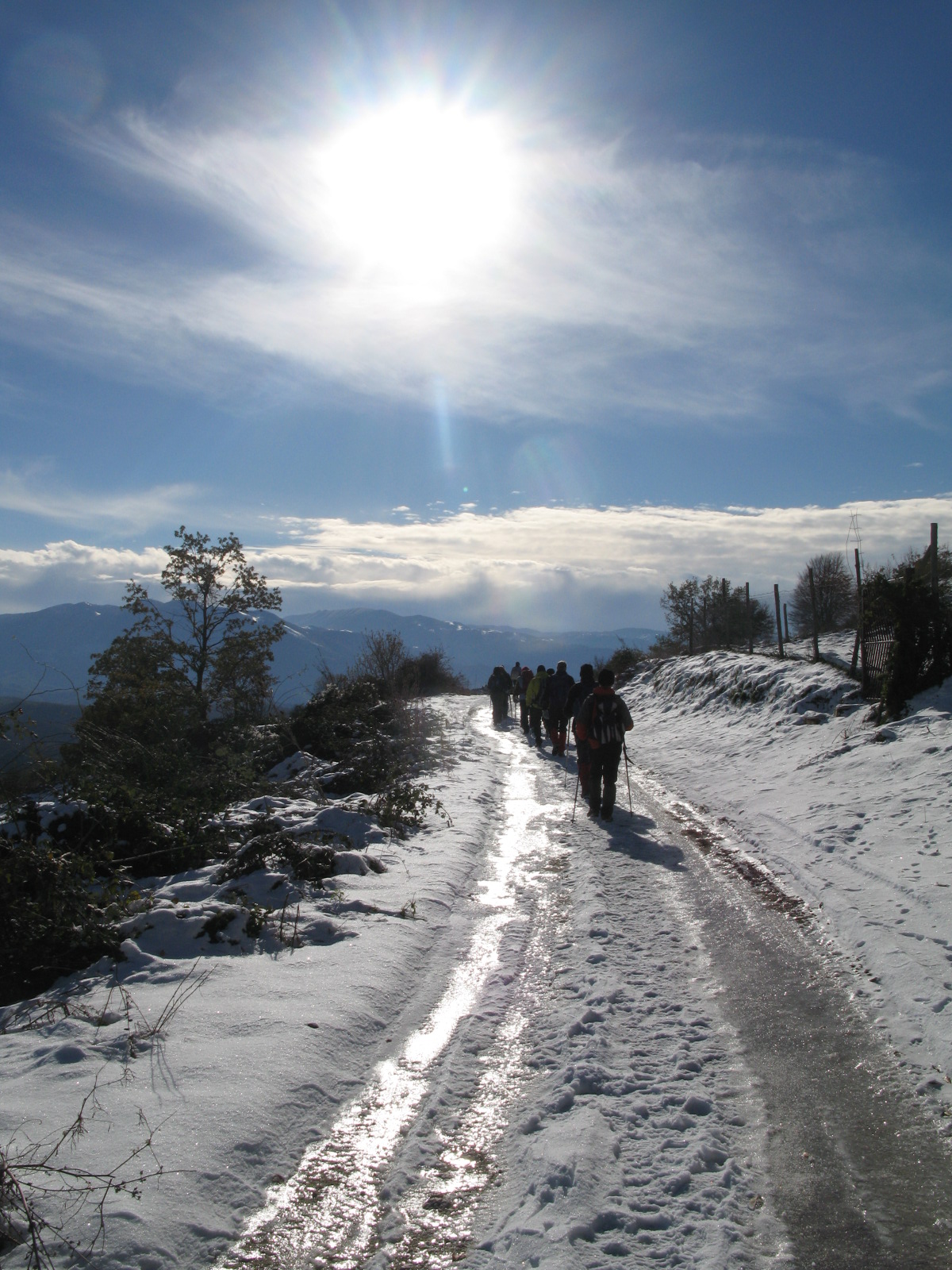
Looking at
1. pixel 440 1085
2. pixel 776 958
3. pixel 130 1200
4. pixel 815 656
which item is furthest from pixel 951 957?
pixel 815 656

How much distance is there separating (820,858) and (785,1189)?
16.1 ft

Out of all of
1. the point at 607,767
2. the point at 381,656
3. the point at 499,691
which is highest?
the point at 381,656

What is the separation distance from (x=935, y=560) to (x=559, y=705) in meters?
8.06

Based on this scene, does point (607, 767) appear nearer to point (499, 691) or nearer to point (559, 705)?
point (559, 705)

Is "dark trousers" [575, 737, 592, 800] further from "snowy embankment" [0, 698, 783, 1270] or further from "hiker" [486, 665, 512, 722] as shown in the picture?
"hiker" [486, 665, 512, 722]

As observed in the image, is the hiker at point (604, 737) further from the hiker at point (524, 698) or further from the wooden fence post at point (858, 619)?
the hiker at point (524, 698)

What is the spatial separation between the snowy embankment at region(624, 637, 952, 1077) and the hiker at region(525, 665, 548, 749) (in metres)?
2.54

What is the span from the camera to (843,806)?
28.9 feet

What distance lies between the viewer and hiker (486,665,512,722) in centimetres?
2366

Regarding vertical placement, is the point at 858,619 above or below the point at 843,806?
above

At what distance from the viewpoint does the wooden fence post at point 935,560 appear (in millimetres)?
11859

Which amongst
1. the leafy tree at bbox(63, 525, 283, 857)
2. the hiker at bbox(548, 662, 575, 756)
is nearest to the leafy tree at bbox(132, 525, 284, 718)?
the leafy tree at bbox(63, 525, 283, 857)

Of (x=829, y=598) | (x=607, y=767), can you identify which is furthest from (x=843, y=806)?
(x=829, y=598)

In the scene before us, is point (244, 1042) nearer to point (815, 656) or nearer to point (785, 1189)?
point (785, 1189)
